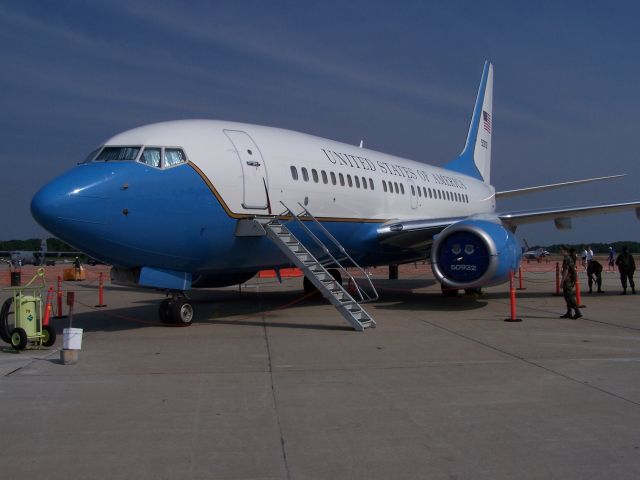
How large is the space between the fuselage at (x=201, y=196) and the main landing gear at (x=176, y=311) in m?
0.58

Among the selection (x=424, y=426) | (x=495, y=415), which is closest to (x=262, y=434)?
(x=424, y=426)

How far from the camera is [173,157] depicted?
10.0 metres

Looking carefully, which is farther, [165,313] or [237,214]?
[165,313]

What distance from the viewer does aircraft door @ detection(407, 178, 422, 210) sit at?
17047 mm

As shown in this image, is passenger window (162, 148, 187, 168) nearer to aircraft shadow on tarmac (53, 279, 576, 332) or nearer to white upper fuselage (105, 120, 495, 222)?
white upper fuselage (105, 120, 495, 222)

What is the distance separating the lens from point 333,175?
528 inches

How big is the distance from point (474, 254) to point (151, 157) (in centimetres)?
660

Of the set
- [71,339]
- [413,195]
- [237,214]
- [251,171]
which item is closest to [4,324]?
[71,339]

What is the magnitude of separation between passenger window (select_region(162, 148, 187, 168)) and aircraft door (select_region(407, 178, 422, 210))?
8240 mm

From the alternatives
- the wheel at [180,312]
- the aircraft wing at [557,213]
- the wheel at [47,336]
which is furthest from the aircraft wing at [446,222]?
the wheel at [47,336]

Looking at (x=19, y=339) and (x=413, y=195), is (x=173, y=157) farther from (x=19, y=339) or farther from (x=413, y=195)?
(x=413, y=195)

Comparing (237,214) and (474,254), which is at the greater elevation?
(237,214)

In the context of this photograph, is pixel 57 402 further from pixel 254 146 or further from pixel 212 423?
pixel 254 146

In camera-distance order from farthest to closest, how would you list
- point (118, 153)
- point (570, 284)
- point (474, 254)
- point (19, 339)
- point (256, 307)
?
point (256, 307)
point (474, 254)
point (570, 284)
point (118, 153)
point (19, 339)
